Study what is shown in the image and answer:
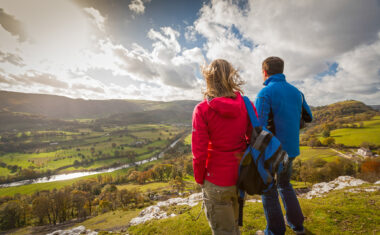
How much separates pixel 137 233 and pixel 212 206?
22.3 feet

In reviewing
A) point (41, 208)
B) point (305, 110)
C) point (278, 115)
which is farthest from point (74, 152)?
point (305, 110)

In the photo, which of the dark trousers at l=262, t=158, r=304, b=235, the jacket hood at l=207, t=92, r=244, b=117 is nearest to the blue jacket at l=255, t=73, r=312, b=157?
the dark trousers at l=262, t=158, r=304, b=235

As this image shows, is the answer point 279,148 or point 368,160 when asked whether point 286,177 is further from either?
point 368,160

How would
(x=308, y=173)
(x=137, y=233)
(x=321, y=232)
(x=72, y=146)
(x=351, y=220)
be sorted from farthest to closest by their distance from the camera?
(x=72, y=146)
(x=308, y=173)
(x=137, y=233)
(x=351, y=220)
(x=321, y=232)

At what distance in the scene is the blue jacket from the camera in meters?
2.97

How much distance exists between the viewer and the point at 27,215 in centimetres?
4297

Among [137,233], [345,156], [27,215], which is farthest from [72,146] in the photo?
[345,156]

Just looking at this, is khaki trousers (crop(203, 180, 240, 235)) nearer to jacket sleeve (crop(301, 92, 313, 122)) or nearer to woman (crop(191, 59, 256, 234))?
woman (crop(191, 59, 256, 234))

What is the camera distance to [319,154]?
1999 inches

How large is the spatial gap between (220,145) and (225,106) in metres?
0.65

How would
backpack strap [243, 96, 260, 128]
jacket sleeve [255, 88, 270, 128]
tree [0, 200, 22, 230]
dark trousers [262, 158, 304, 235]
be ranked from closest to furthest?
backpack strap [243, 96, 260, 128]
jacket sleeve [255, 88, 270, 128]
dark trousers [262, 158, 304, 235]
tree [0, 200, 22, 230]

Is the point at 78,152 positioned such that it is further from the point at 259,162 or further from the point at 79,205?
the point at 259,162

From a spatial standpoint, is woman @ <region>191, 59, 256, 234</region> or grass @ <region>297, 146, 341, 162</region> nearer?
woman @ <region>191, 59, 256, 234</region>

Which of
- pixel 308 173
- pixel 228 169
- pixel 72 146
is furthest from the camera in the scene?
pixel 72 146
